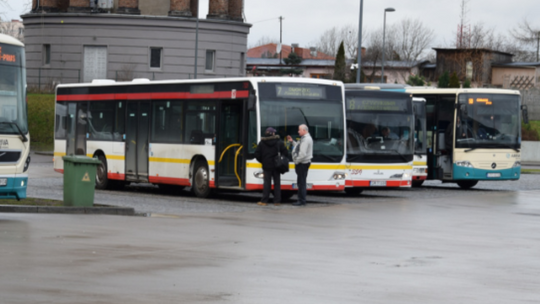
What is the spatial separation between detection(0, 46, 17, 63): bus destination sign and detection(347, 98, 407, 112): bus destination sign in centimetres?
1086

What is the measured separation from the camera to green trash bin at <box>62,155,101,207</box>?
696 inches

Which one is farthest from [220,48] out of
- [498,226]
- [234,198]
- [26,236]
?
[26,236]

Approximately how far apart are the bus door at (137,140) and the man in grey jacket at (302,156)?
5.34 metres

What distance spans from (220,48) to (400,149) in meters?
32.1

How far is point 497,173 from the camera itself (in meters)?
28.0

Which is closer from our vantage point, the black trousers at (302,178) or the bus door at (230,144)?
the black trousers at (302,178)

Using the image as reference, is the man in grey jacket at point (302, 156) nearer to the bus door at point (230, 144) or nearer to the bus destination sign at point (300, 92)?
the bus destination sign at point (300, 92)

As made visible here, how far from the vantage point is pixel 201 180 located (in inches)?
882

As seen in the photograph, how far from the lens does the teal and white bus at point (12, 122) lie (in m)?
15.4

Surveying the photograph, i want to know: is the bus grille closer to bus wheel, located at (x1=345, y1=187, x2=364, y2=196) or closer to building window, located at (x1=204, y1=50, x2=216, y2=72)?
bus wheel, located at (x1=345, y1=187, x2=364, y2=196)

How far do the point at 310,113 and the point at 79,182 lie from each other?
6225mm

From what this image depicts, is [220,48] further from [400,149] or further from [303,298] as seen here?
[303,298]

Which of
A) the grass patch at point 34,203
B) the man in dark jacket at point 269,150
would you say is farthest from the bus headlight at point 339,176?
the grass patch at point 34,203

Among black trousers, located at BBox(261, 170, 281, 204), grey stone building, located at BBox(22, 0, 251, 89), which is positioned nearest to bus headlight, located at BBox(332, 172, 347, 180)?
black trousers, located at BBox(261, 170, 281, 204)
